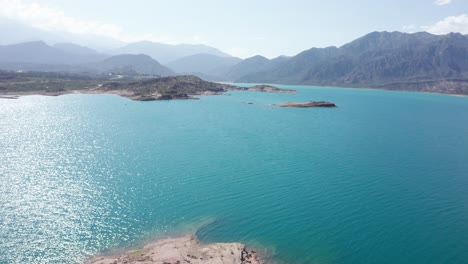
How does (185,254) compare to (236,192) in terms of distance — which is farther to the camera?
(236,192)

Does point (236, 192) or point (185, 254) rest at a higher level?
point (236, 192)

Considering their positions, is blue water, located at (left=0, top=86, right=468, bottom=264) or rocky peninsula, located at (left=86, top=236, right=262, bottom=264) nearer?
rocky peninsula, located at (left=86, top=236, right=262, bottom=264)

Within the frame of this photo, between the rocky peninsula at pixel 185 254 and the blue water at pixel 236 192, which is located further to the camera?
the blue water at pixel 236 192

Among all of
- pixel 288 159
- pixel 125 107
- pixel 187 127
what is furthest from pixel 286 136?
pixel 125 107

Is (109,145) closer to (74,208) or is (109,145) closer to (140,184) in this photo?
(140,184)
